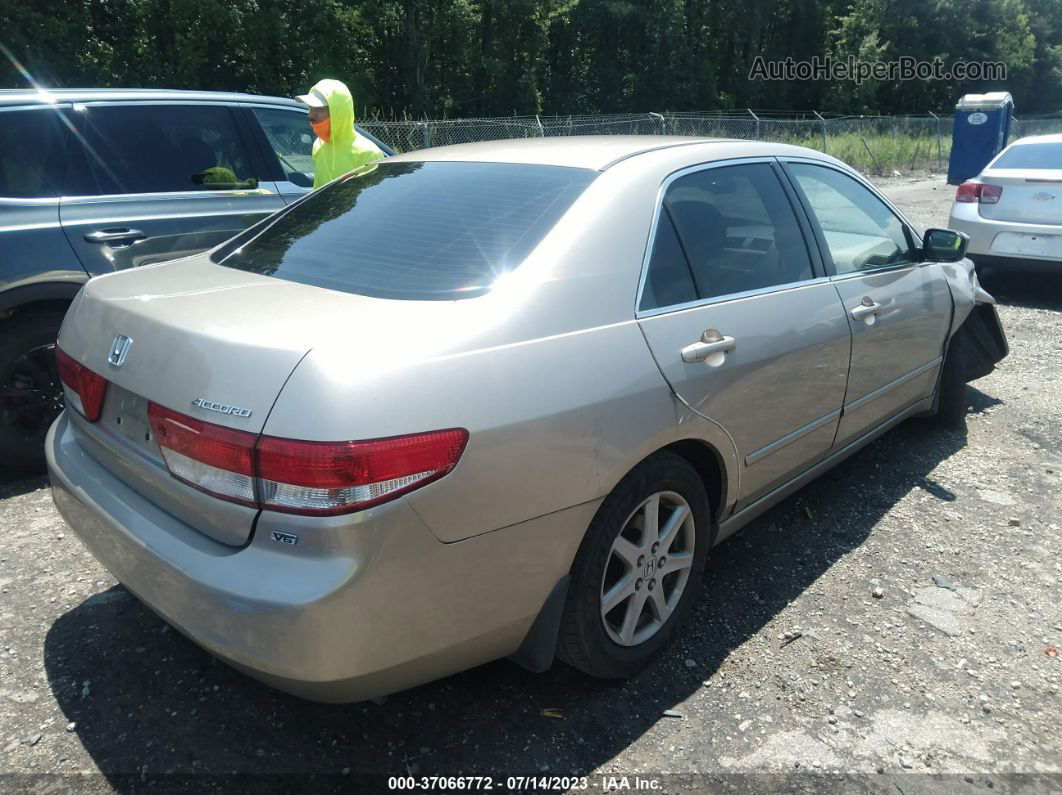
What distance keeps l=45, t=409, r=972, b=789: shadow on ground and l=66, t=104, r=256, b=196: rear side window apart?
231 cm

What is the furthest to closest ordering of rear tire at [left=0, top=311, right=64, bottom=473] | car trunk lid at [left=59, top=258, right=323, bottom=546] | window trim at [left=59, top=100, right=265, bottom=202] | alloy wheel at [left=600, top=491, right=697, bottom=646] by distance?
1. window trim at [left=59, top=100, right=265, bottom=202]
2. rear tire at [left=0, top=311, right=64, bottom=473]
3. alloy wheel at [left=600, top=491, right=697, bottom=646]
4. car trunk lid at [left=59, top=258, right=323, bottom=546]

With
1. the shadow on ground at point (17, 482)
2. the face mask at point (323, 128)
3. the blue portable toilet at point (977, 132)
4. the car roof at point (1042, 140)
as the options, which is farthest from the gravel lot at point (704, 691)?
the blue portable toilet at point (977, 132)

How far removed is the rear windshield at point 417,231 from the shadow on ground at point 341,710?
1301 mm

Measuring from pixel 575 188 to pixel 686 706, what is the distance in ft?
5.54

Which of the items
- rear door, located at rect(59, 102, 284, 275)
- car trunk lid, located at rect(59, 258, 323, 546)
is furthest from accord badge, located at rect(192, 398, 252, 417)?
rear door, located at rect(59, 102, 284, 275)

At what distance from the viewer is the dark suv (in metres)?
3.88

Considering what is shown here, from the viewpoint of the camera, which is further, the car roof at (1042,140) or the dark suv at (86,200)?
the car roof at (1042,140)

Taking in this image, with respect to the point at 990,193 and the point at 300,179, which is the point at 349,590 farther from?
the point at 990,193

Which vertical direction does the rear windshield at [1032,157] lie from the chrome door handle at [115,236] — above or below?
below

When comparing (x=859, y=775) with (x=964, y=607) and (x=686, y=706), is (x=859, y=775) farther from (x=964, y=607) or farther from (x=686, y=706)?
(x=964, y=607)

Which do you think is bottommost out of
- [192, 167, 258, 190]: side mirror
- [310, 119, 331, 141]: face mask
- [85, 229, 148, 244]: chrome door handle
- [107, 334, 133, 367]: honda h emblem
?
[107, 334, 133, 367]: honda h emblem

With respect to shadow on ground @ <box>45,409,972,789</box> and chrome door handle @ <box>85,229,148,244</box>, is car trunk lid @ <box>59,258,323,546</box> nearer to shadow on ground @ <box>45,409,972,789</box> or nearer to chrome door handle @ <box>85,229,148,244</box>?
shadow on ground @ <box>45,409,972,789</box>

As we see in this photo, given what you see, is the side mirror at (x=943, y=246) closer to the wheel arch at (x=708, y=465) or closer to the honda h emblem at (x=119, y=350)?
the wheel arch at (x=708, y=465)

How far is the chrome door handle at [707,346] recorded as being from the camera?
2.52 metres
